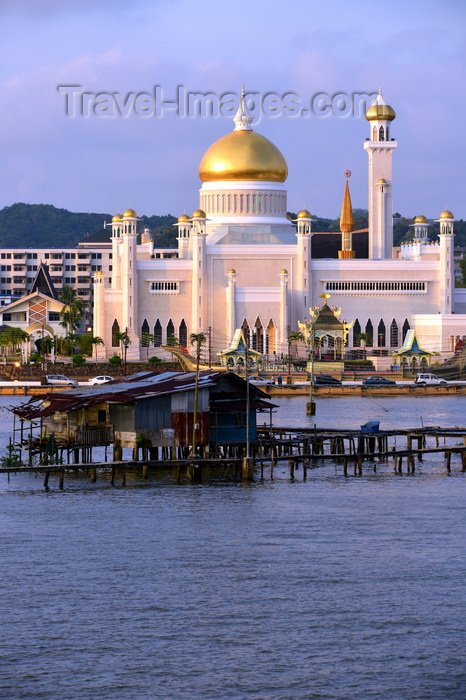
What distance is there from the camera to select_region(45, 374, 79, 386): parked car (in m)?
96.7

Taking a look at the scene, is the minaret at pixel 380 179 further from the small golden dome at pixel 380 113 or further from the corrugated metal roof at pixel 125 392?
the corrugated metal roof at pixel 125 392

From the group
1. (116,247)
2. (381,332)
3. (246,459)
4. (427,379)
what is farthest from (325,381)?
(246,459)

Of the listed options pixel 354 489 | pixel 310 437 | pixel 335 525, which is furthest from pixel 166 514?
pixel 310 437

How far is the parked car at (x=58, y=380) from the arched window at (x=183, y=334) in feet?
51.7

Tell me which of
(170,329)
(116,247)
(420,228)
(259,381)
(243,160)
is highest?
(243,160)

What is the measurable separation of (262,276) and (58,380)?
2410cm

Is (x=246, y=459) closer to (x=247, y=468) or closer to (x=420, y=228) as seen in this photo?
(x=247, y=468)

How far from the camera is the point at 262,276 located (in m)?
116

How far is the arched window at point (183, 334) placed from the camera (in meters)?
113

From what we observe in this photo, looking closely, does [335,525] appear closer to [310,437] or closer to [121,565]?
[121,565]

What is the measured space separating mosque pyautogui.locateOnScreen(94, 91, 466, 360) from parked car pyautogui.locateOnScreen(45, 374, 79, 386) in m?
13.6

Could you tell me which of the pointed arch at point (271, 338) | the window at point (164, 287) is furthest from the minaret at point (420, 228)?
the window at point (164, 287)

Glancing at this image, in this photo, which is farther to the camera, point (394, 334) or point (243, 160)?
point (243, 160)

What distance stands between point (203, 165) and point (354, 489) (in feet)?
Answer: 231
